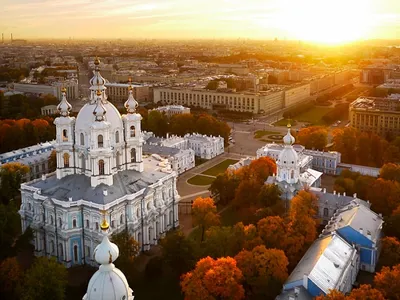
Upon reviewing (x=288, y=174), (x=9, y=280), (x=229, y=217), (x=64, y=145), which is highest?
(x=64, y=145)

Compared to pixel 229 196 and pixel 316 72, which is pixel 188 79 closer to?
pixel 316 72

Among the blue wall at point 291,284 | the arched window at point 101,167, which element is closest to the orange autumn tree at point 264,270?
the blue wall at point 291,284

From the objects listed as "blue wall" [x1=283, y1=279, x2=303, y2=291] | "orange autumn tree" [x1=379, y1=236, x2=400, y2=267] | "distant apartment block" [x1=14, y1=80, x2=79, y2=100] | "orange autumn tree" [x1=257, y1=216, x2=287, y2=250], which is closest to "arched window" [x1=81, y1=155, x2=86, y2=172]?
"orange autumn tree" [x1=257, y1=216, x2=287, y2=250]

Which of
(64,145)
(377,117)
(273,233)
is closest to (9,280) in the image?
(64,145)

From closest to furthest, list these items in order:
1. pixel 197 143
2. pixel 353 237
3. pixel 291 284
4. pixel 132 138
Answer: pixel 291 284 → pixel 353 237 → pixel 132 138 → pixel 197 143

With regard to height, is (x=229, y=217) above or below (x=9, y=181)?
below

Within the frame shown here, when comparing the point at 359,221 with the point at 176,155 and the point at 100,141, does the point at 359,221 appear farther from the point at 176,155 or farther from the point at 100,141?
the point at 176,155

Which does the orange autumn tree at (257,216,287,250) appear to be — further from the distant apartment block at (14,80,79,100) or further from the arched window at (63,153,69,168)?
the distant apartment block at (14,80,79,100)

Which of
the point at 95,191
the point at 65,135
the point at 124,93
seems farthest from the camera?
the point at 124,93

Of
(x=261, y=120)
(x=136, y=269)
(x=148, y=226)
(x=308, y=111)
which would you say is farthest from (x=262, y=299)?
(x=308, y=111)
